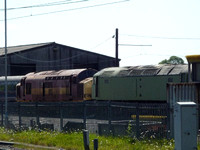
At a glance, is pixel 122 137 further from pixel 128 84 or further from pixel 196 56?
pixel 128 84

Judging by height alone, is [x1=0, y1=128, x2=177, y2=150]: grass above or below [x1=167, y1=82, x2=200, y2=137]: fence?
below

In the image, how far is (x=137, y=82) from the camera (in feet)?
93.4

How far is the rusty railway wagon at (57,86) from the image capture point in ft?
109

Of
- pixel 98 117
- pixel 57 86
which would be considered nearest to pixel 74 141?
pixel 98 117

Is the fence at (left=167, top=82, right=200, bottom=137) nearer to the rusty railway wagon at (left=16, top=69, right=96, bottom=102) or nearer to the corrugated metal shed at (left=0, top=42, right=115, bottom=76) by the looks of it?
the rusty railway wagon at (left=16, top=69, right=96, bottom=102)

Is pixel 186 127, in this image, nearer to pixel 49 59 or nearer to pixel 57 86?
pixel 57 86

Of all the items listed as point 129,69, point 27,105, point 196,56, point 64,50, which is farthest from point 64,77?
point 64,50

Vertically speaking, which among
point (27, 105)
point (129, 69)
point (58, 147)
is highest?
point (129, 69)

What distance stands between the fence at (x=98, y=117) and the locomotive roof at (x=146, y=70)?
30.4ft

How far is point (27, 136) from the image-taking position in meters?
17.2

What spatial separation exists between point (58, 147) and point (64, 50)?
42362mm

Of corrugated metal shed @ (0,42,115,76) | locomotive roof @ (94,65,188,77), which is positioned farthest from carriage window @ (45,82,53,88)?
corrugated metal shed @ (0,42,115,76)

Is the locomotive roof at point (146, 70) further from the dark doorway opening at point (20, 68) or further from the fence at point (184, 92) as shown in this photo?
the dark doorway opening at point (20, 68)

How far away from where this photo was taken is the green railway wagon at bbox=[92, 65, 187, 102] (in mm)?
26734
